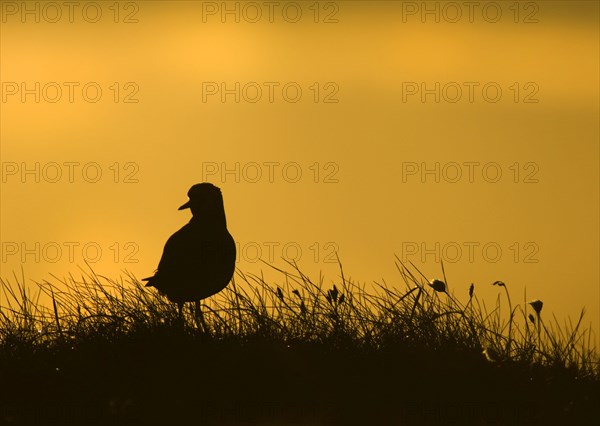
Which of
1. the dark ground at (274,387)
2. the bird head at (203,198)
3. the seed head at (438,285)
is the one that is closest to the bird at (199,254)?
the bird head at (203,198)

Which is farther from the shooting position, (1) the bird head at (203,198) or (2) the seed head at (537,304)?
(1) the bird head at (203,198)

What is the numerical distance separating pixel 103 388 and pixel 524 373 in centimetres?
233

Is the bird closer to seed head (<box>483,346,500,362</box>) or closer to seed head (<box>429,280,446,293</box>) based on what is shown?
seed head (<box>429,280,446,293</box>)

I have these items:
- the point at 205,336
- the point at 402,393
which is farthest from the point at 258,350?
the point at 402,393

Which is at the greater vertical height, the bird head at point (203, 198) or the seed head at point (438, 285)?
the bird head at point (203, 198)

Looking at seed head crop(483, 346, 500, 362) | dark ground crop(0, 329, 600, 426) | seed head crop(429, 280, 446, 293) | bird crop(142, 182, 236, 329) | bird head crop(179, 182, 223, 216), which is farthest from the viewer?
bird head crop(179, 182, 223, 216)

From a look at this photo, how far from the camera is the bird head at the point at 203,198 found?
588 cm

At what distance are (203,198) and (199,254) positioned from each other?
1.20 ft

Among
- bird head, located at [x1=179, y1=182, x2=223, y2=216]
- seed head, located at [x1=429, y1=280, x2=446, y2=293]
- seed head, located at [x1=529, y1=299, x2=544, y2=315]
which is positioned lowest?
seed head, located at [x1=529, y1=299, x2=544, y2=315]

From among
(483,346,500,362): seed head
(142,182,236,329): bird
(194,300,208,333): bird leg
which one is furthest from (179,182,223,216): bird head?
(483,346,500,362): seed head

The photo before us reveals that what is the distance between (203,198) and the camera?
5.88 metres

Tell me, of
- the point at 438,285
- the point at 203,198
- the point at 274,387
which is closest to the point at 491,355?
the point at 438,285

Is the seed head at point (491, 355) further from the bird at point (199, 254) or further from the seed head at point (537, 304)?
the bird at point (199, 254)

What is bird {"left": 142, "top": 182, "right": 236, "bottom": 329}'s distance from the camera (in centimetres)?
569
